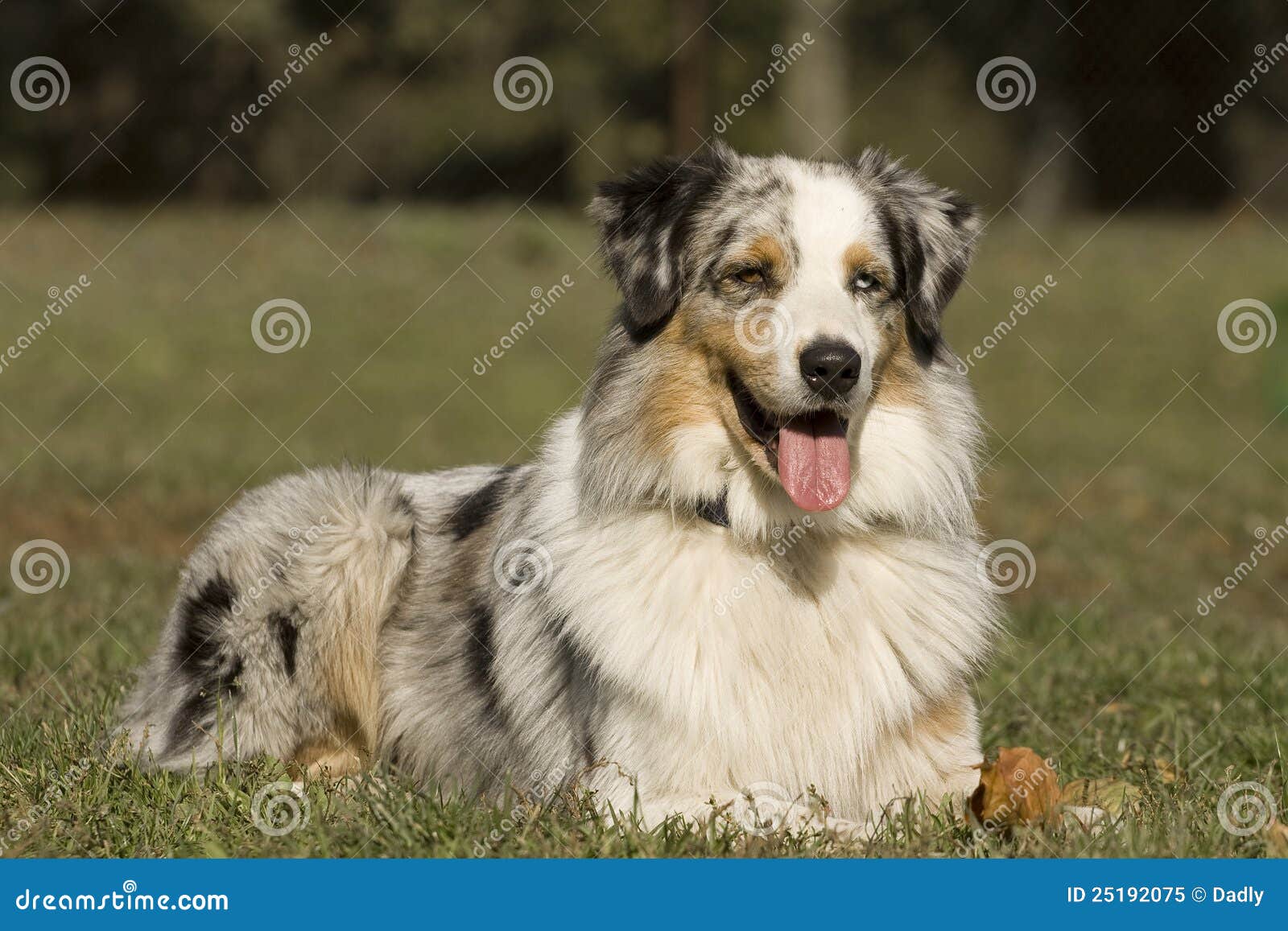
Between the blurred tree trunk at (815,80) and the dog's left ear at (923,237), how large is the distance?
66.0 ft

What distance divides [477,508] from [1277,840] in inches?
123

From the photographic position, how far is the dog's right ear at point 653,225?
4.63 metres

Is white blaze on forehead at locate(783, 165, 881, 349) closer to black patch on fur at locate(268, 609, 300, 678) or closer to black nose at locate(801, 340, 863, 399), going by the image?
black nose at locate(801, 340, 863, 399)

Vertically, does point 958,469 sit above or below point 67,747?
above

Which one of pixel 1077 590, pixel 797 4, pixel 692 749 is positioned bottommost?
pixel 692 749

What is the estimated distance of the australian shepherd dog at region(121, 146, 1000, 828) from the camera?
431cm

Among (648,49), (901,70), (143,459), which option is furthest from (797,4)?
(143,459)

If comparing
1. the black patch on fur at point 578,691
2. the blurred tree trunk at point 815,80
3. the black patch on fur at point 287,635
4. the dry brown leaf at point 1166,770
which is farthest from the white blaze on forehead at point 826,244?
the blurred tree trunk at point 815,80

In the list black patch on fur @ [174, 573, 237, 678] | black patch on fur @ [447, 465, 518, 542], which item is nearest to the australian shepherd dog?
black patch on fur @ [174, 573, 237, 678]

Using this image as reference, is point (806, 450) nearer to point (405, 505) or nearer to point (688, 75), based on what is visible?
point (405, 505)

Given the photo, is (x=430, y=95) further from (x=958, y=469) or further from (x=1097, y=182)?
(x=958, y=469)

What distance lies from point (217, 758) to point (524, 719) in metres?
1.13

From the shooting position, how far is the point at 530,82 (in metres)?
29.8

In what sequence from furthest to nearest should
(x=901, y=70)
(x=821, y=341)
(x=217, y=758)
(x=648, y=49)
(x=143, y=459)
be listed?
(x=901, y=70) → (x=648, y=49) → (x=143, y=459) → (x=217, y=758) → (x=821, y=341)
